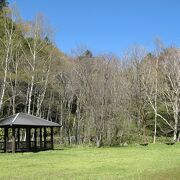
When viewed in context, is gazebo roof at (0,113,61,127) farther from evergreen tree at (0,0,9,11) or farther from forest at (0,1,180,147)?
evergreen tree at (0,0,9,11)

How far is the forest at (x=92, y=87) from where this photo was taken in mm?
39844

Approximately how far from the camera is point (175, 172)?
15164mm

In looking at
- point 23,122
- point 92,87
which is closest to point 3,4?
point 92,87

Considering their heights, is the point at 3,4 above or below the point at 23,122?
above

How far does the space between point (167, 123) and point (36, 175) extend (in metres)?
33.4

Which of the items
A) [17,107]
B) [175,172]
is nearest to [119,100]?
[17,107]

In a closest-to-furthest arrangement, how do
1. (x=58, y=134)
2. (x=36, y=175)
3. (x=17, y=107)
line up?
(x=36, y=175), (x=17, y=107), (x=58, y=134)

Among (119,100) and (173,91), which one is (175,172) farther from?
(173,91)

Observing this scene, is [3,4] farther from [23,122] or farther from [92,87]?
[23,122]

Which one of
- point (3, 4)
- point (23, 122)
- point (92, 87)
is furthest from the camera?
point (3, 4)

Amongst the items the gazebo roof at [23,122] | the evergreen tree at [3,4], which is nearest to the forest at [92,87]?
the evergreen tree at [3,4]

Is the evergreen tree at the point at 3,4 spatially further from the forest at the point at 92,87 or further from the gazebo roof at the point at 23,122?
the gazebo roof at the point at 23,122

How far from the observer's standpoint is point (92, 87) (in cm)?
4072

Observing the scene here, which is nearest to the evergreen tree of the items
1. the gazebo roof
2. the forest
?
the forest
